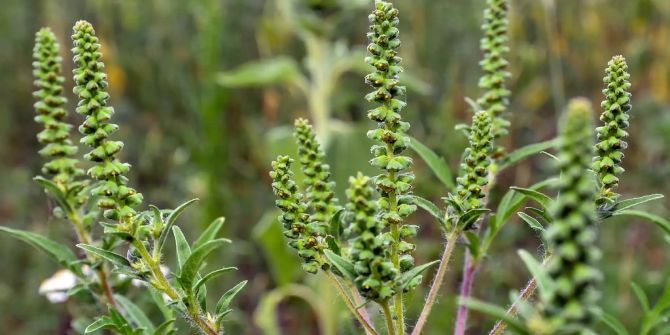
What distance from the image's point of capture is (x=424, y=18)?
411 cm

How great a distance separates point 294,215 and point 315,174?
76 millimetres

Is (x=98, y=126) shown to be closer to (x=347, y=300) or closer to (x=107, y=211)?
(x=107, y=211)

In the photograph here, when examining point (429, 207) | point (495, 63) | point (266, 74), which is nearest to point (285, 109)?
point (266, 74)

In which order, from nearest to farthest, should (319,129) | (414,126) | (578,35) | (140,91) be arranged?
1. (319,129)
2. (414,126)
3. (140,91)
4. (578,35)

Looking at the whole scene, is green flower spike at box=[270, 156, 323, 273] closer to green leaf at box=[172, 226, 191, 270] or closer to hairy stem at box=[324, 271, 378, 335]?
hairy stem at box=[324, 271, 378, 335]

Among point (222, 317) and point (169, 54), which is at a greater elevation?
point (169, 54)

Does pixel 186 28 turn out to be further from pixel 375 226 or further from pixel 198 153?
pixel 375 226

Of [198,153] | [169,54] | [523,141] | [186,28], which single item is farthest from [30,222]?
[523,141]

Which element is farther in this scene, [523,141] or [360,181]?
[523,141]

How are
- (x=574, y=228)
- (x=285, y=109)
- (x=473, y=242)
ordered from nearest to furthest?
(x=574, y=228), (x=473, y=242), (x=285, y=109)

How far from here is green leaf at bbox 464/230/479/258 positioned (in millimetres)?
1004

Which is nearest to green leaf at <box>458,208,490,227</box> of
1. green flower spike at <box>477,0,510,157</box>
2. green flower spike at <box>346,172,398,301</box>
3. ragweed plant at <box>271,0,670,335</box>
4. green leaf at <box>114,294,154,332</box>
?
ragweed plant at <box>271,0,670,335</box>

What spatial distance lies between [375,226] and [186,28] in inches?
143

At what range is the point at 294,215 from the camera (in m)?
0.90
